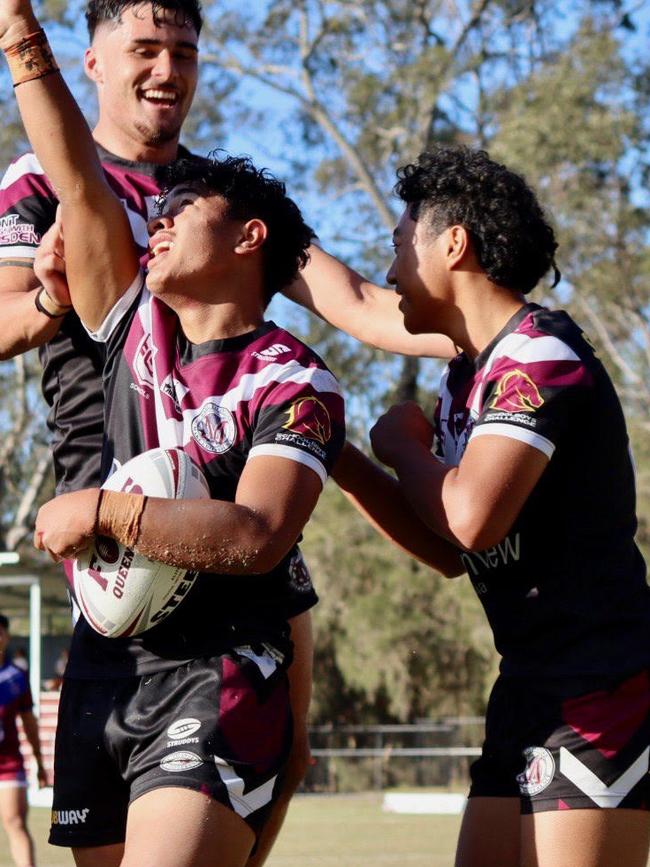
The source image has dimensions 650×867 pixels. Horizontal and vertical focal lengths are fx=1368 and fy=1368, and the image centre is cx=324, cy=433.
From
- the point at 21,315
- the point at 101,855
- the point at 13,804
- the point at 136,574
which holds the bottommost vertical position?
the point at 13,804

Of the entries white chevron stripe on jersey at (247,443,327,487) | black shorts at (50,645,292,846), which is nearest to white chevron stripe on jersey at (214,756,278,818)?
black shorts at (50,645,292,846)

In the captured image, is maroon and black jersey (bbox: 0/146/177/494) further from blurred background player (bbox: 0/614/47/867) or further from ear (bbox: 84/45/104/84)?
blurred background player (bbox: 0/614/47/867)

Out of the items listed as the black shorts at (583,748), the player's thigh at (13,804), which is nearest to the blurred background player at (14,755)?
the player's thigh at (13,804)

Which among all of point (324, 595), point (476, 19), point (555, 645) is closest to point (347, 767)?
point (324, 595)

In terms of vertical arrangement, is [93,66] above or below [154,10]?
below

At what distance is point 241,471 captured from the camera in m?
3.56

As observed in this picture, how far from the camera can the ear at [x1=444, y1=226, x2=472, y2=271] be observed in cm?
390

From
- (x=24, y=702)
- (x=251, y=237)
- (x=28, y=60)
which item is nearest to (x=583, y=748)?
(x=251, y=237)

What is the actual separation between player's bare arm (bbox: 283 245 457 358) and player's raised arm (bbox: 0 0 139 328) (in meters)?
1.19

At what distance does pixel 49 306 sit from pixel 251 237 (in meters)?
0.59

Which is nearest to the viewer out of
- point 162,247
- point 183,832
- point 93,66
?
point 183,832

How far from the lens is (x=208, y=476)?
11.6 ft

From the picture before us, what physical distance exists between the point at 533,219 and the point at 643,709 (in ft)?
4.62

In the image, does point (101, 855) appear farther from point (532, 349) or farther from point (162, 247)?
point (532, 349)
